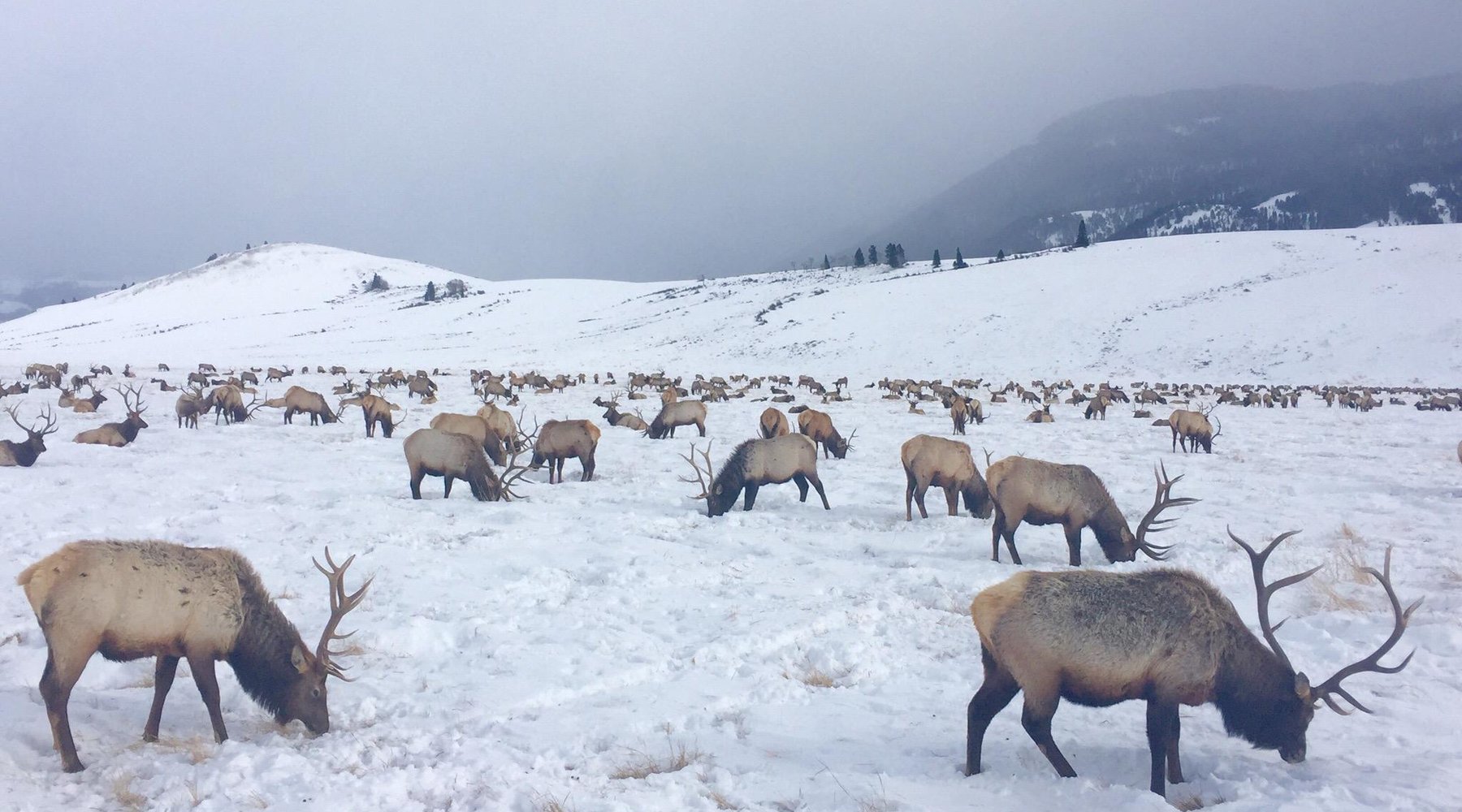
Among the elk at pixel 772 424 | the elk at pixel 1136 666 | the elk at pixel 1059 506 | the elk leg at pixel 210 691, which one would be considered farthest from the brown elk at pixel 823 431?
the elk leg at pixel 210 691

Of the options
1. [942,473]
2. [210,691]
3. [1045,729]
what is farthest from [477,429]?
[1045,729]

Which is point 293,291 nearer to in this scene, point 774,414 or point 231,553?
point 774,414

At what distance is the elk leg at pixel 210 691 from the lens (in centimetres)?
496

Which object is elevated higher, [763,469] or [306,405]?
[306,405]

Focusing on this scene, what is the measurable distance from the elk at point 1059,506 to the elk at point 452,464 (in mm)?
7647

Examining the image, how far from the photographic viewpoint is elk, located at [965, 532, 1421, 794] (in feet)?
14.7

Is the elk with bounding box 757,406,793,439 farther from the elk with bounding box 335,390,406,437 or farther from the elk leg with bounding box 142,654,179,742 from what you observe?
the elk leg with bounding box 142,654,179,742

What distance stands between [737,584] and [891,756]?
3.73 metres

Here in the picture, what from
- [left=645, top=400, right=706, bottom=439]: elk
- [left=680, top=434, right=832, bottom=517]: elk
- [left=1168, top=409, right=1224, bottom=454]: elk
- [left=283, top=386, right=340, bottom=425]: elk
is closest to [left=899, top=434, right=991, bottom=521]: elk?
[left=680, top=434, right=832, bottom=517]: elk

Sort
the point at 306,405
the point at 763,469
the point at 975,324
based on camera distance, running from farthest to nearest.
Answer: the point at 975,324
the point at 306,405
the point at 763,469

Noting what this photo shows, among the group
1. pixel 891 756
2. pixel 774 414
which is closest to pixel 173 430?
pixel 774 414

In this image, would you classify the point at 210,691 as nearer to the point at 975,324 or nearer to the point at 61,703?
the point at 61,703

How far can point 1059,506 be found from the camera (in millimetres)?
9102

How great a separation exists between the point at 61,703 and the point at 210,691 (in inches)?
29.1
